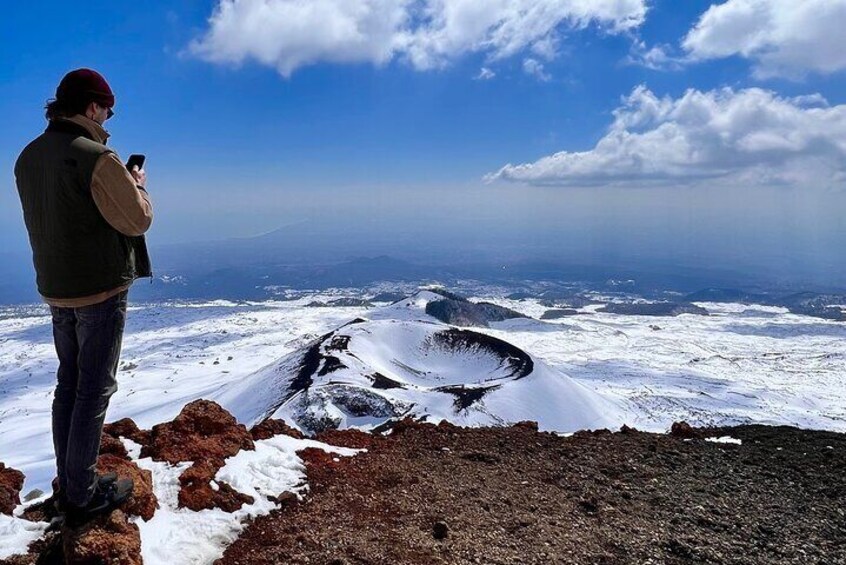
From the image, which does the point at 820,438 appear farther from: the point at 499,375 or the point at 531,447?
the point at 499,375

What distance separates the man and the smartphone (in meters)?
0.04

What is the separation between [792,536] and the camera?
244 inches

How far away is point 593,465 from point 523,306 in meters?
173

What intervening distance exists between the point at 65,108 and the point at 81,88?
0.20m

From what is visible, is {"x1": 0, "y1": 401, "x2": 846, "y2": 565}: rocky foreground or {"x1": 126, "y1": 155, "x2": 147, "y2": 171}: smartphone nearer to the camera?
{"x1": 126, "y1": 155, "x2": 147, "y2": 171}: smartphone

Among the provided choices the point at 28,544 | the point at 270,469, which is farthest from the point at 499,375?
the point at 28,544

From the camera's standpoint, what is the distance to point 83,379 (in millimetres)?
3973

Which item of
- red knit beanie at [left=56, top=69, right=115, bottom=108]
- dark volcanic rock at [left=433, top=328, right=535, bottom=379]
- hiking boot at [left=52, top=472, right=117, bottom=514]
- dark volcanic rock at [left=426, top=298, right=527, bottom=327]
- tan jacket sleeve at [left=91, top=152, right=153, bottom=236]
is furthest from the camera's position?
dark volcanic rock at [left=426, top=298, right=527, bottom=327]

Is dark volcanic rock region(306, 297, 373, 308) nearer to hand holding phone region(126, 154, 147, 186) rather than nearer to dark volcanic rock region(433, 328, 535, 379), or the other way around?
dark volcanic rock region(433, 328, 535, 379)

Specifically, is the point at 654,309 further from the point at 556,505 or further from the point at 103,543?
the point at 103,543

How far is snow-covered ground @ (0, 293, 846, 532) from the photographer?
1628 inches

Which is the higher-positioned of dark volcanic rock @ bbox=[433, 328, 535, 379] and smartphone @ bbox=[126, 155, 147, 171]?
smartphone @ bbox=[126, 155, 147, 171]

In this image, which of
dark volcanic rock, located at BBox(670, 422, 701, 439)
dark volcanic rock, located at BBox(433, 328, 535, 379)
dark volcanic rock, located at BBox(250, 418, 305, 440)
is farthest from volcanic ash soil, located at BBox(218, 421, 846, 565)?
dark volcanic rock, located at BBox(433, 328, 535, 379)

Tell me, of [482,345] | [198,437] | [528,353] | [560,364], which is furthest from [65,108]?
[560,364]
